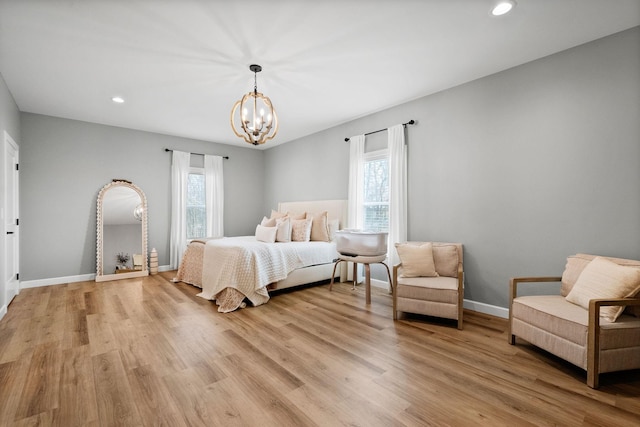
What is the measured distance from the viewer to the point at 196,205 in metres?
6.04

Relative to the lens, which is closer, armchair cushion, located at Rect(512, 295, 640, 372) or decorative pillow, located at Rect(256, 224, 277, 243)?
armchair cushion, located at Rect(512, 295, 640, 372)

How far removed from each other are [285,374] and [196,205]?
483 centimetres

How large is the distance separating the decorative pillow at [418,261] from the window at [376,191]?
1.13 m

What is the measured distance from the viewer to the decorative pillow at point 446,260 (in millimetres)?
3192

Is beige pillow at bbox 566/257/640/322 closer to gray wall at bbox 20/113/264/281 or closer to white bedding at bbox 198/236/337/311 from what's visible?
white bedding at bbox 198/236/337/311

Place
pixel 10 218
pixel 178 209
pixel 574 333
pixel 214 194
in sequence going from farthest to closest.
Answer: pixel 214 194 < pixel 178 209 < pixel 10 218 < pixel 574 333

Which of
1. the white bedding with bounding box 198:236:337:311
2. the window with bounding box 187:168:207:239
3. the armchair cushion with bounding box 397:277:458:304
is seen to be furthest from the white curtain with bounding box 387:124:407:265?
the window with bounding box 187:168:207:239

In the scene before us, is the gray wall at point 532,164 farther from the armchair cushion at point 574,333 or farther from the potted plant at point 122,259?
the potted plant at point 122,259

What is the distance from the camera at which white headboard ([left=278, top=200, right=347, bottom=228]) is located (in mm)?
4887

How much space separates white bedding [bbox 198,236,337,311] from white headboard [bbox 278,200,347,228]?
941 millimetres

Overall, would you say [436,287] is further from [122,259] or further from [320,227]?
[122,259]

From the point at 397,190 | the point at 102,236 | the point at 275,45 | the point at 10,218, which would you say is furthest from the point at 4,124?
the point at 397,190

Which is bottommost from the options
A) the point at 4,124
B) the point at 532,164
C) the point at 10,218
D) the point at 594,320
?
the point at 594,320

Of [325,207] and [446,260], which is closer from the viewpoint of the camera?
[446,260]
